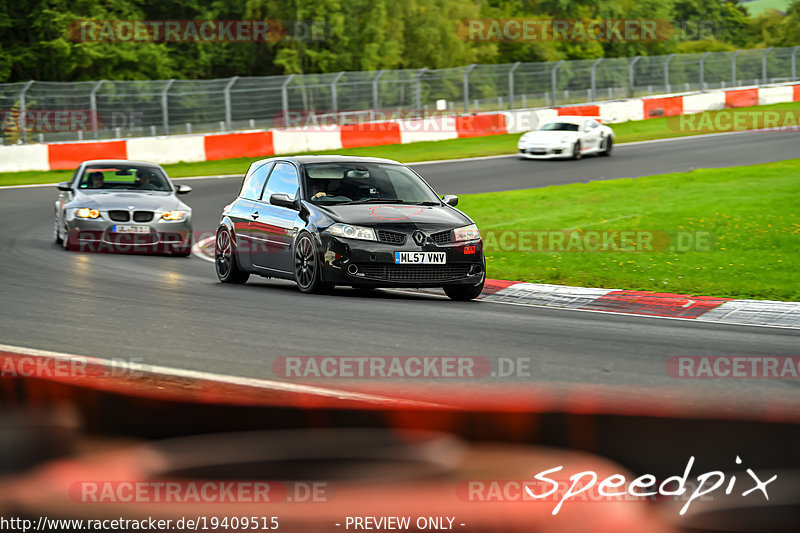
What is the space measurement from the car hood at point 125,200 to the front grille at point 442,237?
6.13m

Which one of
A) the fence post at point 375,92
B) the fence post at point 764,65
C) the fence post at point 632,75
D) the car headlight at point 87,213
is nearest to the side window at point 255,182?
the car headlight at point 87,213

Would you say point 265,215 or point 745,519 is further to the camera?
point 265,215

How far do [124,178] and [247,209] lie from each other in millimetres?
4910

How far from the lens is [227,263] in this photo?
13086 mm

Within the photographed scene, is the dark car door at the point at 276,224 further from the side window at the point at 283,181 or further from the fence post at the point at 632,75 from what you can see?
the fence post at the point at 632,75

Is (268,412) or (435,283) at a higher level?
(268,412)

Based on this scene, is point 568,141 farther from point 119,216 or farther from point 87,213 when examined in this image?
point 87,213

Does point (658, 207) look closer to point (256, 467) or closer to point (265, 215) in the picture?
point (265, 215)

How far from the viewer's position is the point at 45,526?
359 cm

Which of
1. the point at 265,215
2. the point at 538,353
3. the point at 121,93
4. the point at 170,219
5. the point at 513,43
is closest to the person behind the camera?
the point at 538,353

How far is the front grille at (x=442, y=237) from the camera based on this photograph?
37.0ft

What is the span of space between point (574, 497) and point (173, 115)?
31.2 metres

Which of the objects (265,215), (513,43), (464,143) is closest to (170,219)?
(265,215)

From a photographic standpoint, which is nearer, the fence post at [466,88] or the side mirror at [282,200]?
the side mirror at [282,200]
